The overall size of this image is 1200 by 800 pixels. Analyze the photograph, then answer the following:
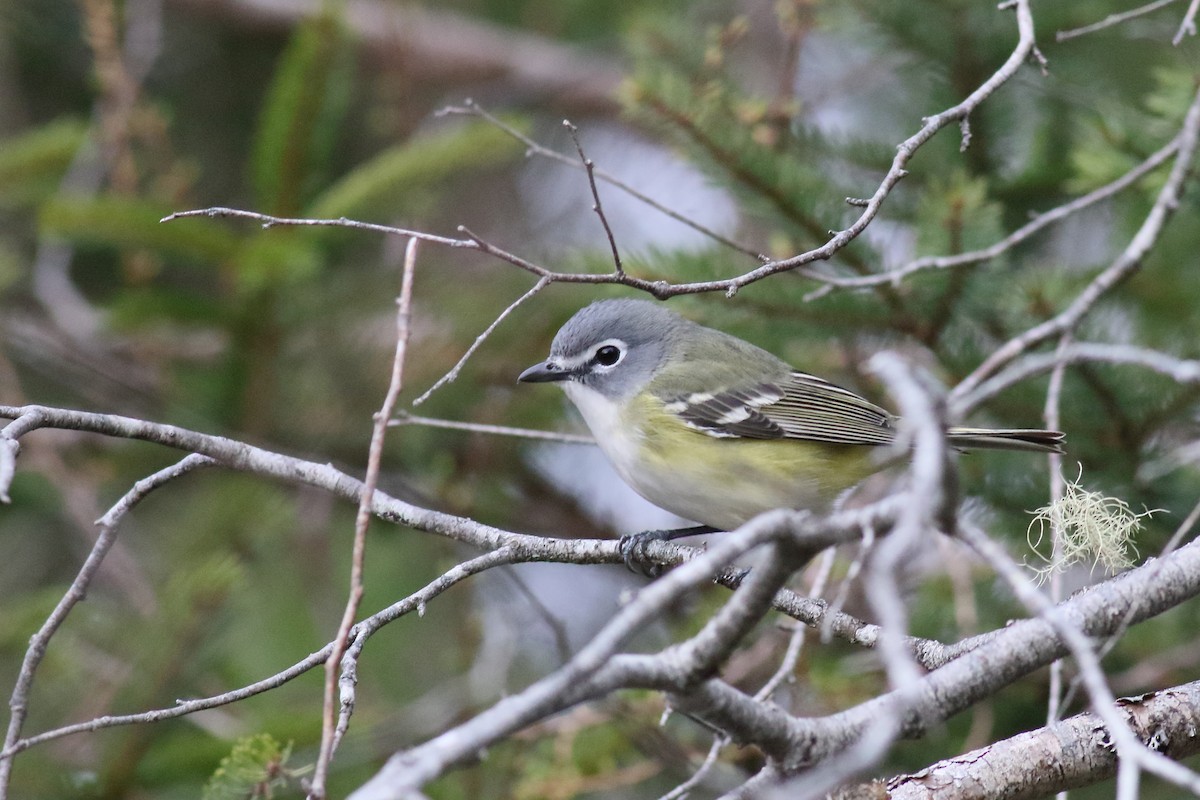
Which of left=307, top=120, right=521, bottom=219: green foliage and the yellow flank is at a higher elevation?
left=307, top=120, right=521, bottom=219: green foliage

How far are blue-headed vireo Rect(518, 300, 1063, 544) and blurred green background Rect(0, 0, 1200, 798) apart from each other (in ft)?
0.70

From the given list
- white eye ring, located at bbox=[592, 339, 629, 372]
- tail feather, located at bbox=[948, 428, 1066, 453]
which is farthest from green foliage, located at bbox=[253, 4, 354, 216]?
tail feather, located at bbox=[948, 428, 1066, 453]

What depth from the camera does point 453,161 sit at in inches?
158

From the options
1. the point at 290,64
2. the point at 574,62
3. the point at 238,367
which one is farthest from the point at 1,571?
the point at 574,62

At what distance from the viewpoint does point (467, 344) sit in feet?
14.4

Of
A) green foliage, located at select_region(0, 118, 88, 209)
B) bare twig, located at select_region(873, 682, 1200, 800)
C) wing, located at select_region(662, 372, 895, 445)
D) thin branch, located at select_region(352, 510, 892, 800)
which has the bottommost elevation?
thin branch, located at select_region(352, 510, 892, 800)

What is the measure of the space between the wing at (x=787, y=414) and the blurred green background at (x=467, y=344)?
20cm

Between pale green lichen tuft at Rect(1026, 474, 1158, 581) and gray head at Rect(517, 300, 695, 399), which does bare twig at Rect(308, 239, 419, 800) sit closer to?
pale green lichen tuft at Rect(1026, 474, 1158, 581)

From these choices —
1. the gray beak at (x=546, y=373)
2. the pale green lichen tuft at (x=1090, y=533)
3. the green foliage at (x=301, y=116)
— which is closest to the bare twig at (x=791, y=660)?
the pale green lichen tuft at (x=1090, y=533)

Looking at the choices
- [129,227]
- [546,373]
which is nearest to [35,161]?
[129,227]

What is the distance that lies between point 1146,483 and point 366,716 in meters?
2.56

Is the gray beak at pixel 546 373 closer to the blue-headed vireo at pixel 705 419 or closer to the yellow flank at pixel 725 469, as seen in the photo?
the blue-headed vireo at pixel 705 419

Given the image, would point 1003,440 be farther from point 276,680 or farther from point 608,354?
point 276,680

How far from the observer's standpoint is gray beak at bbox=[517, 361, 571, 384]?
3.74 metres
